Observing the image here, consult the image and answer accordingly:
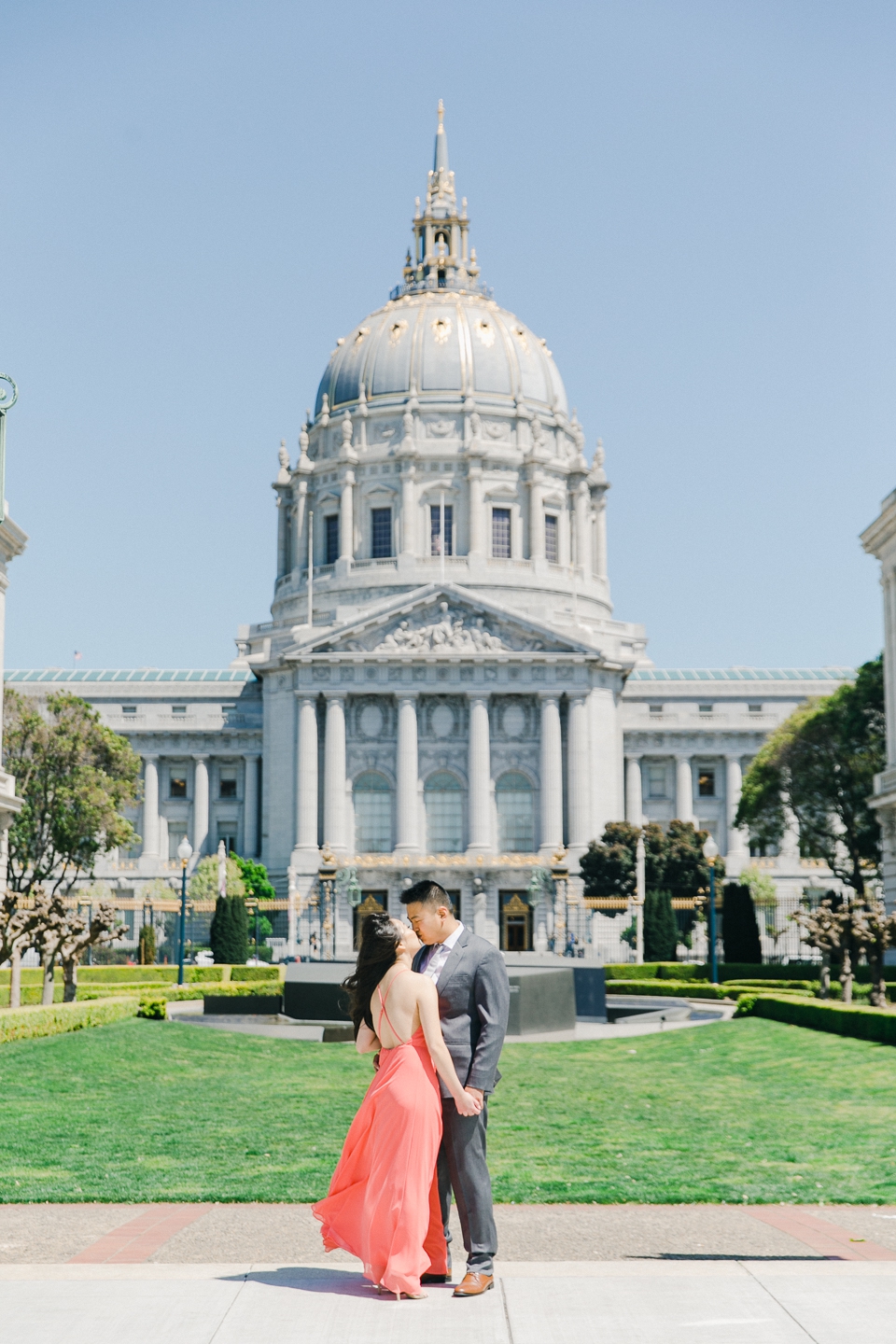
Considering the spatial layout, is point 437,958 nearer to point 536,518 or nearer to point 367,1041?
point 367,1041

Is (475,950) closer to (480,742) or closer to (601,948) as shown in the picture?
(601,948)

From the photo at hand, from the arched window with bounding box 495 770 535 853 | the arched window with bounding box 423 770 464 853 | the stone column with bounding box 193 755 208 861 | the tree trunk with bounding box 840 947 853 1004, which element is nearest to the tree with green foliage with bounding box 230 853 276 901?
the arched window with bounding box 423 770 464 853

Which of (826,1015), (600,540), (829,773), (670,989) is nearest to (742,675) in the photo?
(600,540)

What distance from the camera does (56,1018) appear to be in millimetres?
28781

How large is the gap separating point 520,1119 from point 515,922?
67565mm

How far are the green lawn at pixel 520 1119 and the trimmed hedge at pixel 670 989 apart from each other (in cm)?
1943

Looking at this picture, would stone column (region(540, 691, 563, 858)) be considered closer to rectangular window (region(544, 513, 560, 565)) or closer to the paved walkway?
rectangular window (region(544, 513, 560, 565))

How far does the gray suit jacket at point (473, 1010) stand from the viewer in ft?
32.6

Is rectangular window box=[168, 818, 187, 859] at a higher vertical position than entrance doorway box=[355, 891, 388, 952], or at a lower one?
higher

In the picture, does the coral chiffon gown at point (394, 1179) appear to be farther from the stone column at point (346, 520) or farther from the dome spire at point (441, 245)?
the dome spire at point (441, 245)

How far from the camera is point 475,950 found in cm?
1011

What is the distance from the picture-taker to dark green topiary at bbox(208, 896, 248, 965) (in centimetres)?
6425

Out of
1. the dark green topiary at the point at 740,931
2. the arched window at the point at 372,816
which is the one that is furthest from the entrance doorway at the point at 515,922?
A: the dark green topiary at the point at 740,931

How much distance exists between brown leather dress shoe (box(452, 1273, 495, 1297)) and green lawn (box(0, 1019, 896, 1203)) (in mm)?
3894
